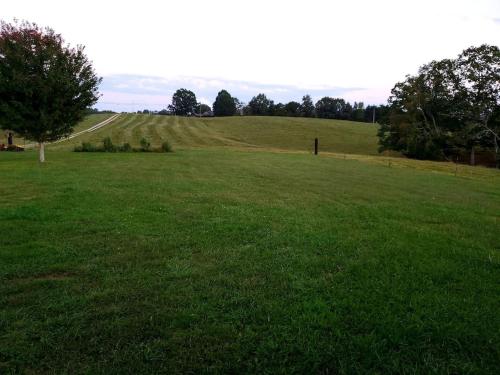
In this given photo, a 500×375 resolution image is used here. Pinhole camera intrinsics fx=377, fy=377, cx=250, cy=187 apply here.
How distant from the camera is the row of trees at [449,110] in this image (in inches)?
1463

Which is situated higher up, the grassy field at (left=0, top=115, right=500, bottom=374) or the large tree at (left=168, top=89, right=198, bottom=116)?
the large tree at (left=168, top=89, right=198, bottom=116)

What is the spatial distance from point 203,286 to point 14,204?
6.15 metres

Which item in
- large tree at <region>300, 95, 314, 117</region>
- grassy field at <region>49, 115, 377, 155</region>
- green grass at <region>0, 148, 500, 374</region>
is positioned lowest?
green grass at <region>0, 148, 500, 374</region>

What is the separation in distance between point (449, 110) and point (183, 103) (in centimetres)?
9214

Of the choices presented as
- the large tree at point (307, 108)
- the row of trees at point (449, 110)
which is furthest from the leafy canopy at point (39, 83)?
the large tree at point (307, 108)

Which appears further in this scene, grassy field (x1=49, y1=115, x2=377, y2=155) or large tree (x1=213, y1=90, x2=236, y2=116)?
large tree (x1=213, y1=90, x2=236, y2=116)

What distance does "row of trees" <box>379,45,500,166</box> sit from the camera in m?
37.2

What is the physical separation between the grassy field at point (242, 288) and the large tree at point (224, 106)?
339 feet

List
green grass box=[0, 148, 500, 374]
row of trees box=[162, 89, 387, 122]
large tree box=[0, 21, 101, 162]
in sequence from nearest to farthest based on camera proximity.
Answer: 1. green grass box=[0, 148, 500, 374]
2. large tree box=[0, 21, 101, 162]
3. row of trees box=[162, 89, 387, 122]

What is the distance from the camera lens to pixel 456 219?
823cm

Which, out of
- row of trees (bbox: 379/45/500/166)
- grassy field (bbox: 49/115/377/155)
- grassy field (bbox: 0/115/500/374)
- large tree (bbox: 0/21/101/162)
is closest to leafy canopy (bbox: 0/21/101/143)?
large tree (bbox: 0/21/101/162)

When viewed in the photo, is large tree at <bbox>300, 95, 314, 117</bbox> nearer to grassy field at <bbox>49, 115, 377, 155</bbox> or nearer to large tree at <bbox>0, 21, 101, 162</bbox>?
grassy field at <bbox>49, 115, 377, 155</bbox>

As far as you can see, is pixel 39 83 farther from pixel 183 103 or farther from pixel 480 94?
pixel 183 103

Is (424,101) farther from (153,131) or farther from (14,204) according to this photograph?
(14,204)
